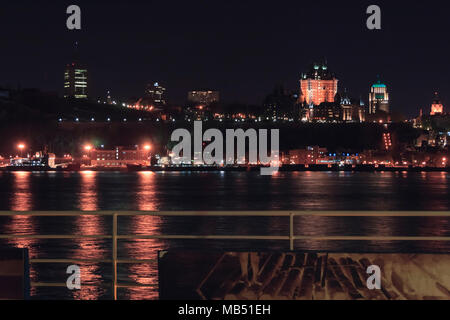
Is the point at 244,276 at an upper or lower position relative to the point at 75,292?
upper

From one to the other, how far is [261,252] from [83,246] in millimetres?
23031

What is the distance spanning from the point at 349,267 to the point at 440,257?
785 millimetres

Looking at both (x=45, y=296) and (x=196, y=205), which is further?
(x=196, y=205)

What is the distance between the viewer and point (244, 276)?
670 cm

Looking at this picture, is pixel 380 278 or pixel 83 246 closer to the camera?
pixel 380 278

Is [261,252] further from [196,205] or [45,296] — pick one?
[196,205]

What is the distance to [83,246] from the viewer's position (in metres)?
28.9

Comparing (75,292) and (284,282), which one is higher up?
(284,282)
